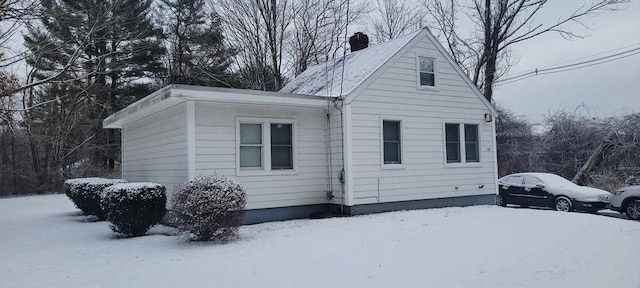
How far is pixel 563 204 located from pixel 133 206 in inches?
491

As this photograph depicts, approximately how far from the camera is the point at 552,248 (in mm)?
7152

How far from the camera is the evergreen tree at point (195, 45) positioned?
25516 millimetres

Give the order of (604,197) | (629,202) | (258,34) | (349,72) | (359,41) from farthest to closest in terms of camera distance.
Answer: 1. (258,34)
2. (359,41)
3. (604,197)
4. (349,72)
5. (629,202)

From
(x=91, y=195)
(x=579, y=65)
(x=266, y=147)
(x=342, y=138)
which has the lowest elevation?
(x=91, y=195)

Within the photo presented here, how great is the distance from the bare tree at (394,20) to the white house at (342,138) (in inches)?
648

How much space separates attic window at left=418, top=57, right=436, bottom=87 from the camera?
1259 cm

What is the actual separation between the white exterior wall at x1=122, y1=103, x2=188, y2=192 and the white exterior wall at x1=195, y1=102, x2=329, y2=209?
19.0 inches

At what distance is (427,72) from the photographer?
12711 mm

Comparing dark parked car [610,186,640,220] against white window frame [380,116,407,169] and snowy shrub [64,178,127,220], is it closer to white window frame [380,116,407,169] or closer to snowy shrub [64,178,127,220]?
white window frame [380,116,407,169]

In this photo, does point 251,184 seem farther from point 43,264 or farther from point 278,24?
point 278,24

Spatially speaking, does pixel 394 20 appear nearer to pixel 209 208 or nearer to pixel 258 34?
pixel 258 34

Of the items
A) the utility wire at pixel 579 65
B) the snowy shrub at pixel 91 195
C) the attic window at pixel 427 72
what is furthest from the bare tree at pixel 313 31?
the snowy shrub at pixel 91 195

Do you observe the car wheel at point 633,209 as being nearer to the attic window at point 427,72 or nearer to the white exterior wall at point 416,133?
the white exterior wall at point 416,133

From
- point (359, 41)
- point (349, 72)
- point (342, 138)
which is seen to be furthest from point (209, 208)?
point (359, 41)
